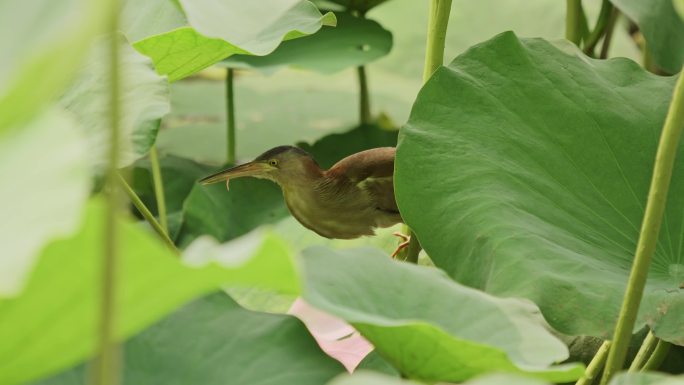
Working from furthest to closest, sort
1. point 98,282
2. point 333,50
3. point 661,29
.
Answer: point 333,50
point 661,29
point 98,282

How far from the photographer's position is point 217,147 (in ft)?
7.99

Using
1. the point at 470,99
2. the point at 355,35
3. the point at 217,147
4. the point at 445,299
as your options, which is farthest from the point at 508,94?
the point at 217,147

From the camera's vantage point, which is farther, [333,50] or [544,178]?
[333,50]

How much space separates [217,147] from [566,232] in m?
1.49

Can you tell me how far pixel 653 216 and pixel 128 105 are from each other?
20.6 inches

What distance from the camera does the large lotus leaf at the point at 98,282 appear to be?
48 centimetres

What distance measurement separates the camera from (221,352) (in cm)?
81

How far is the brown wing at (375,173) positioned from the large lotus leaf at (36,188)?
1.01 metres

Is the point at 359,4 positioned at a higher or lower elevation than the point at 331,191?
higher

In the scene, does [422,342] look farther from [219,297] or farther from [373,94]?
[373,94]

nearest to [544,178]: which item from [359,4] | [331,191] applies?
[331,191]

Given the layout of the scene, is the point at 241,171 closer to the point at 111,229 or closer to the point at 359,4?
the point at 359,4

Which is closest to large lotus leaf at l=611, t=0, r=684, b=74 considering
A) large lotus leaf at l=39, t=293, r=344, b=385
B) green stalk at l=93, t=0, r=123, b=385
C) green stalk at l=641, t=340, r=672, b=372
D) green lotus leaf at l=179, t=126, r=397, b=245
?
green stalk at l=641, t=340, r=672, b=372

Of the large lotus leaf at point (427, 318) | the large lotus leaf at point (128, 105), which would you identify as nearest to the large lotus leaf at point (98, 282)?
the large lotus leaf at point (427, 318)
